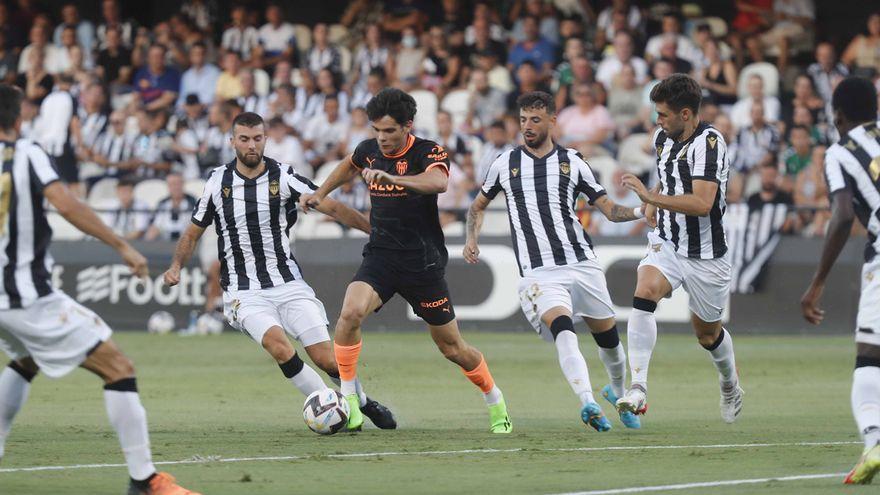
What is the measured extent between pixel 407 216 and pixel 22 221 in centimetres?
360

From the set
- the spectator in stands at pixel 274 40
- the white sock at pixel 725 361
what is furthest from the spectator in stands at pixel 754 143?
the white sock at pixel 725 361

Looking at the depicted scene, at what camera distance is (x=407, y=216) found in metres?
10.4

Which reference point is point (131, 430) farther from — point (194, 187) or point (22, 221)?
point (194, 187)

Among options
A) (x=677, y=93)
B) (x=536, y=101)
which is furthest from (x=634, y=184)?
(x=536, y=101)

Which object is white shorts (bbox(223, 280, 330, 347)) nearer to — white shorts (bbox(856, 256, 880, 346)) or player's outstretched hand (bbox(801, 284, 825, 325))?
player's outstretched hand (bbox(801, 284, 825, 325))

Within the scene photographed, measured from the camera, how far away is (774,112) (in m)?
21.6

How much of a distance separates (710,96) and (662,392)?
895 centimetres

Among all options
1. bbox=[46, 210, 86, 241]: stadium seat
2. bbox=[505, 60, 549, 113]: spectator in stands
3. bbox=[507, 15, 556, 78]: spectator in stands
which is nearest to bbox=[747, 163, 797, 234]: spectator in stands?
bbox=[505, 60, 549, 113]: spectator in stands

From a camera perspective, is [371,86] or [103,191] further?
[103,191]

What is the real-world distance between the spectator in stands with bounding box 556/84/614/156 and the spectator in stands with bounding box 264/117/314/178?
157 inches

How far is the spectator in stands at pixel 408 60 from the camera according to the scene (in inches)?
959

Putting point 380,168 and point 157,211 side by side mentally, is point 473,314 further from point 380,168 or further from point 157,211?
point 380,168

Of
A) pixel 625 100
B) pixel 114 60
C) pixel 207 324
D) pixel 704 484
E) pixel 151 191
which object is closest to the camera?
pixel 704 484

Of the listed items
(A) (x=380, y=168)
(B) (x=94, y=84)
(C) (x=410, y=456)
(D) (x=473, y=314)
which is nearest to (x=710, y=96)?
(D) (x=473, y=314)
